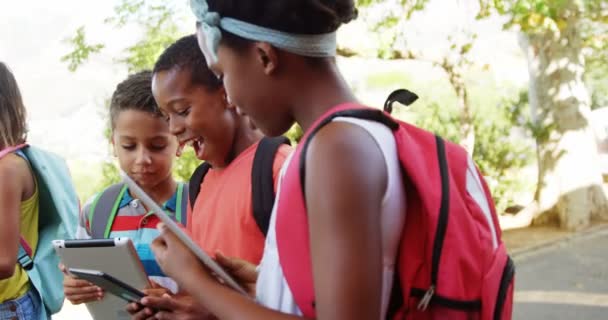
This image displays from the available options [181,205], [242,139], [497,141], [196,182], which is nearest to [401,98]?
[242,139]

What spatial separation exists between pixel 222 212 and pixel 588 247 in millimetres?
6873

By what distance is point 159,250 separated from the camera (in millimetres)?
1369

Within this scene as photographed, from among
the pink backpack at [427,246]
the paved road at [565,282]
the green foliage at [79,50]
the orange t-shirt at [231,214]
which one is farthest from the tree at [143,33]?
the pink backpack at [427,246]

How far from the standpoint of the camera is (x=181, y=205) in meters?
2.41

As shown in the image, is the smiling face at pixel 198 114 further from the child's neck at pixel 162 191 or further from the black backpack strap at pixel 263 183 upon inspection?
the child's neck at pixel 162 191

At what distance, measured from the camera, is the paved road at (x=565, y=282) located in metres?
5.59

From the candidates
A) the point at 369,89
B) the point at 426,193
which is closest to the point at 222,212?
the point at 426,193

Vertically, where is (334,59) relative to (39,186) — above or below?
above

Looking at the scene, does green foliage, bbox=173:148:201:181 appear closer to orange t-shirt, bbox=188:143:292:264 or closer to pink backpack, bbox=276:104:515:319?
orange t-shirt, bbox=188:143:292:264

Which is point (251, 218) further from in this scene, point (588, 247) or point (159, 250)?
point (588, 247)

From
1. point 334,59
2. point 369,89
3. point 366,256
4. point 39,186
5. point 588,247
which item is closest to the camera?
point 366,256

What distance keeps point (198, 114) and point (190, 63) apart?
16cm

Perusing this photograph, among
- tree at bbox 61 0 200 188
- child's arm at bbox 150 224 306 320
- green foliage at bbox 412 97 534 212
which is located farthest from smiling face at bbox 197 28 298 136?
green foliage at bbox 412 97 534 212

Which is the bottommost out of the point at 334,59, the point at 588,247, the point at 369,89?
the point at 588,247
